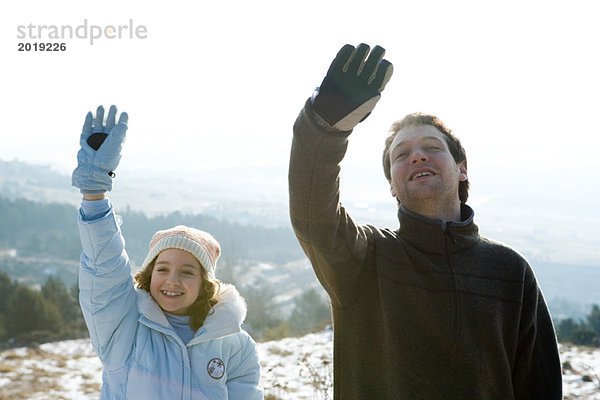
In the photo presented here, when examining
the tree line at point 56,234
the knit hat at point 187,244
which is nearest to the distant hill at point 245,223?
the tree line at point 56,234

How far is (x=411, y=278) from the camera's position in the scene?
1.56 meters

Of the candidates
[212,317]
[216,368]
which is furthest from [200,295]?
[216,368]

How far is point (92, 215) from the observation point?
1.73 m

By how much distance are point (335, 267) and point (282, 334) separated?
9285 millimetres

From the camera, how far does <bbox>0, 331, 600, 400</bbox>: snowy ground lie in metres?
4.92

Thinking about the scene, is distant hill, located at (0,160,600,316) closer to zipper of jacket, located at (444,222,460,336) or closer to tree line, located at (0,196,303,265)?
tree line, located at (0,196,303,265)

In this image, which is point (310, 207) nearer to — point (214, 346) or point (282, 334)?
point (214, 346)

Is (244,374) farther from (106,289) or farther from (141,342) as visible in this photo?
(106,289)

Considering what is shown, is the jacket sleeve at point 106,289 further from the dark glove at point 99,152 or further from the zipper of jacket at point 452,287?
the zipper of jacket at point 452,287

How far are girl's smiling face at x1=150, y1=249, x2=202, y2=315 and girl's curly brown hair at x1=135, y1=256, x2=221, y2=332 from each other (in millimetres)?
28

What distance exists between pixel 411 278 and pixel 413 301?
0.26ft

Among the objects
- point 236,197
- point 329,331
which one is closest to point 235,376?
point 329,331

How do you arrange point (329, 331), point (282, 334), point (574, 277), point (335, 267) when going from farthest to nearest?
1. point (574, 277)
2. point (282, 334)
3. point (329, 331)
4. point (335, 267)

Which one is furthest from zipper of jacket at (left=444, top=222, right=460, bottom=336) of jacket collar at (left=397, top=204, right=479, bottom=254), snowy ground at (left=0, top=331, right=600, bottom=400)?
snowy ground at (left=0, top=331, right=600, bottom=400)
